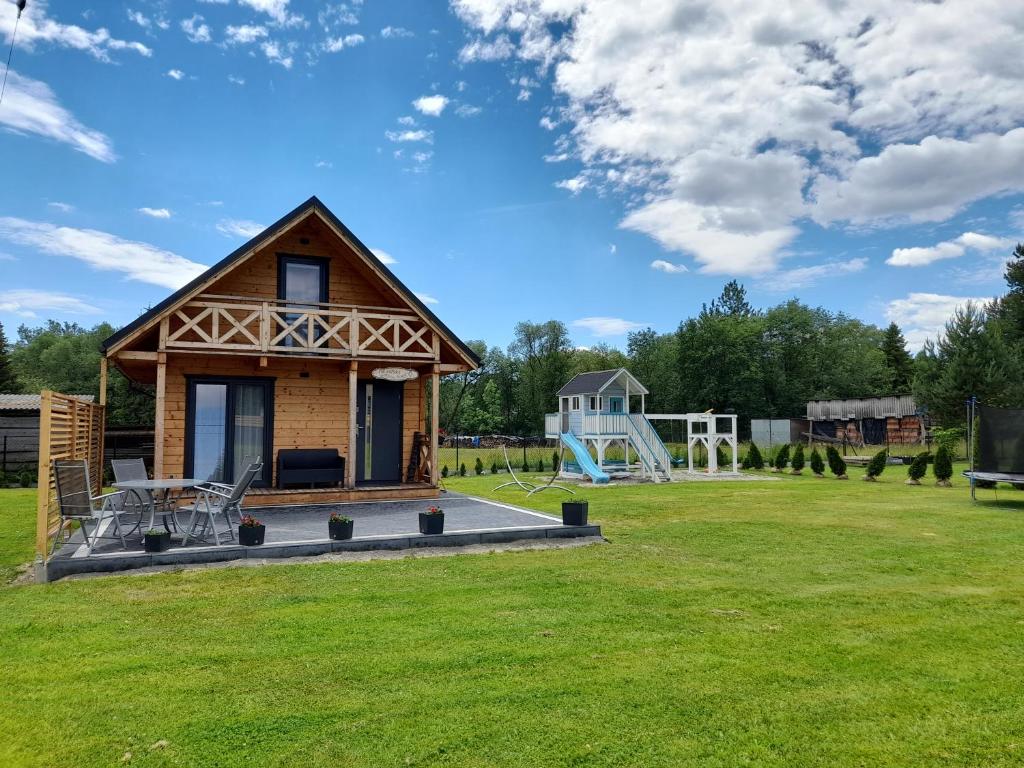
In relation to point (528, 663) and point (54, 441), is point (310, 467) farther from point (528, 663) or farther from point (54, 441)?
point (528, 663)

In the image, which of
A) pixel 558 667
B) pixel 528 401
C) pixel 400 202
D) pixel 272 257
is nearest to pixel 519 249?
pixel 528 401

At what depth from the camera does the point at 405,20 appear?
49.9 ft

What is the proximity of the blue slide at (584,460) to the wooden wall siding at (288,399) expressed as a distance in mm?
8917

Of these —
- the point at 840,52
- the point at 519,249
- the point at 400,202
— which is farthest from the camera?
the point at 519,249

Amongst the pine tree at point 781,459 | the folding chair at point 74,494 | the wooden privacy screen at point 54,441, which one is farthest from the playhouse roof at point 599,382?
the folding chair at point 74,494

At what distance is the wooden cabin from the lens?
11531 millimetres

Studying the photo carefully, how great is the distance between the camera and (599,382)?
2264 centimetres

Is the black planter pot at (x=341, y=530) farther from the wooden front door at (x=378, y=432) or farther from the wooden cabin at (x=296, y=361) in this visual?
the wooden front door at (x=378, y=432)

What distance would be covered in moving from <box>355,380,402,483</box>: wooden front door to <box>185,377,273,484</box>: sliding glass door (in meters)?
1.94

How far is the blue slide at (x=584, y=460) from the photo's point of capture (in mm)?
19703

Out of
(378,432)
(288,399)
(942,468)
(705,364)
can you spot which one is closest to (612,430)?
(942,468)

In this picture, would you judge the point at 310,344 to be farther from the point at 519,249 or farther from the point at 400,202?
the point at 519,249

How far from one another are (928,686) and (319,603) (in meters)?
4.65

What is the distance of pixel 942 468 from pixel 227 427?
18.4 meters
